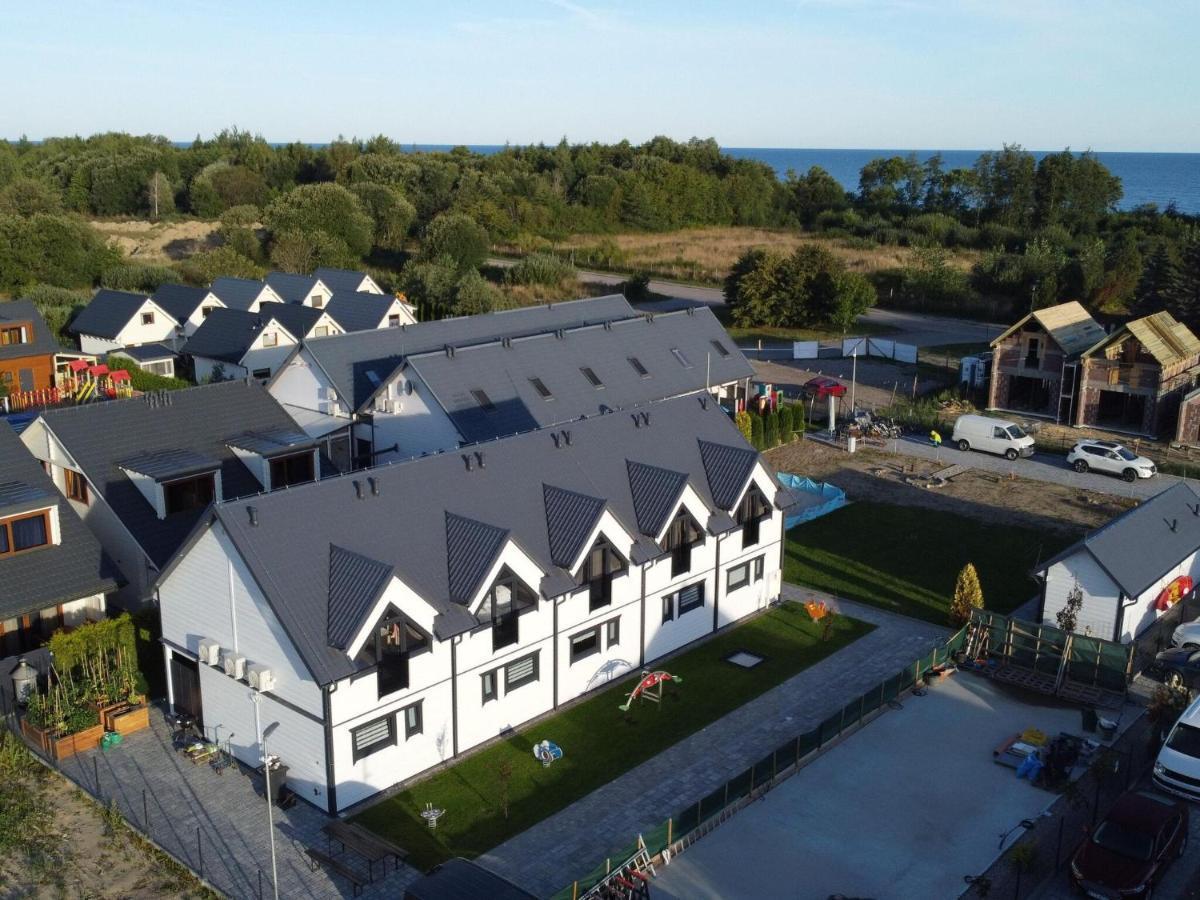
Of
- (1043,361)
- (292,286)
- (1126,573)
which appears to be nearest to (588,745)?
(1126,573)

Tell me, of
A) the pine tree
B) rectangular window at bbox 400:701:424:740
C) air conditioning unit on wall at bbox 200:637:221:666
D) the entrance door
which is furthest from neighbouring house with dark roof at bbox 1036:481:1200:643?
the entrance door

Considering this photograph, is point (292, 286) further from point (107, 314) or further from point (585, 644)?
point (585, 644)

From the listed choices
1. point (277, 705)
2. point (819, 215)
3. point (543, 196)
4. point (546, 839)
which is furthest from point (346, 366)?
point (819, 215)

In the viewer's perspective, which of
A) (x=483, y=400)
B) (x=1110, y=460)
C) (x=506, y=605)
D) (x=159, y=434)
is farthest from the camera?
(x=1110, y=460)

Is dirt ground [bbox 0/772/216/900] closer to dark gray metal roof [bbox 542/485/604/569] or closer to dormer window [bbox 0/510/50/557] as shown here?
dormer window [bbox 0/510/50/557]

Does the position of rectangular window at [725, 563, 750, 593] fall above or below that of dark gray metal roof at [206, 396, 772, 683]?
below
